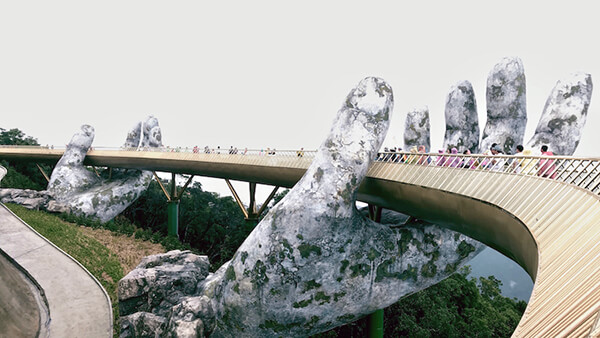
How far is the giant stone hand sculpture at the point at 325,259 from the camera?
1264 centimetres

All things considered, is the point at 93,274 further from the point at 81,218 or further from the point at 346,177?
the point at 346,177

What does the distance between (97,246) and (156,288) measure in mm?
9655

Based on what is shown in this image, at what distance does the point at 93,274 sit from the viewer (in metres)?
18.9

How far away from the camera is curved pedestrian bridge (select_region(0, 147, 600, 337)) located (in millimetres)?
3324

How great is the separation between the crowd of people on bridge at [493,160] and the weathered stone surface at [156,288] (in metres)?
8.48

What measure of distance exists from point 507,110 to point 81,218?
25.8 metres

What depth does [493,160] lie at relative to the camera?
35.0 ft

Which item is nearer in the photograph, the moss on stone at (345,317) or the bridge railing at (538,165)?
the bridge railing at (538,165)

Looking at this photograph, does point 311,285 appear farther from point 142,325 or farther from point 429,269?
point 142,325

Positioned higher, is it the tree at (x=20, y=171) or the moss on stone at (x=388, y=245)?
the tree at (x=20, y=171)

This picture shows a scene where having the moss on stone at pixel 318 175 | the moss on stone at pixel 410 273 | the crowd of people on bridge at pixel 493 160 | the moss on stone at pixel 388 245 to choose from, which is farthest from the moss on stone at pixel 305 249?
the crowd of people on bridge at pixel 493 160

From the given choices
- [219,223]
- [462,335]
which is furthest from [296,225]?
[219,223]

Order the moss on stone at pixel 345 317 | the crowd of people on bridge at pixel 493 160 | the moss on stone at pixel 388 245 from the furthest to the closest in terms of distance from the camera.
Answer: the moss on stone at pixel 388 245 → the moss on stone at pixel 345 317 → the crowd of people on bridge at pixel 493 160

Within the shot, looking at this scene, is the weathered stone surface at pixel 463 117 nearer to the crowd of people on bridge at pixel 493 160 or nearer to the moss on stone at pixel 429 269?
the crowd of people on bridge at pixel 493 160
